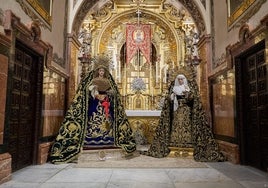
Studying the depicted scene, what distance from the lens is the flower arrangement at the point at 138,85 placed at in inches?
444

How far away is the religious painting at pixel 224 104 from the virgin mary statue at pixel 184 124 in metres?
0.40

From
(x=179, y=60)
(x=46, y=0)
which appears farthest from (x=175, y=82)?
(x=179, y=60)

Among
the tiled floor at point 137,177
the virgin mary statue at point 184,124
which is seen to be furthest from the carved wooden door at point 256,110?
the virgin mary statue at point 184,124

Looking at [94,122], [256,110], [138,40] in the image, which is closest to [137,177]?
[94,122]

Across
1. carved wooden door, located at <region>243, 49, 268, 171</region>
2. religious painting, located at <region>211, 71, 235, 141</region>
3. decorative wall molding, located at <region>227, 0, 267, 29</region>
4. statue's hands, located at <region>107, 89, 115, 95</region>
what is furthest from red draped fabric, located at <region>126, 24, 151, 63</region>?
carved wooden door, located at <region>243, 49, 268, 171</region>

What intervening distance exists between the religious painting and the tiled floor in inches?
43.7

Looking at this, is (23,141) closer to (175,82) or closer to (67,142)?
(67,142)

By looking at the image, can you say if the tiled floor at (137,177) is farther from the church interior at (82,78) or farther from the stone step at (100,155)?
the stone step at (100,155)

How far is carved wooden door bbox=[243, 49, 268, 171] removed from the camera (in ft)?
14.5

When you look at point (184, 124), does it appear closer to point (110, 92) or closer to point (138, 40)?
point (110, 92)

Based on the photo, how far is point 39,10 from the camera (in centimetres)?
503

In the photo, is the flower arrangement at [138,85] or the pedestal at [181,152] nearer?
the pedestal at [181,152]

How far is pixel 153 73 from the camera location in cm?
1159

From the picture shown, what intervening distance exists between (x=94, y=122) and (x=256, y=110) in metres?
3.49
